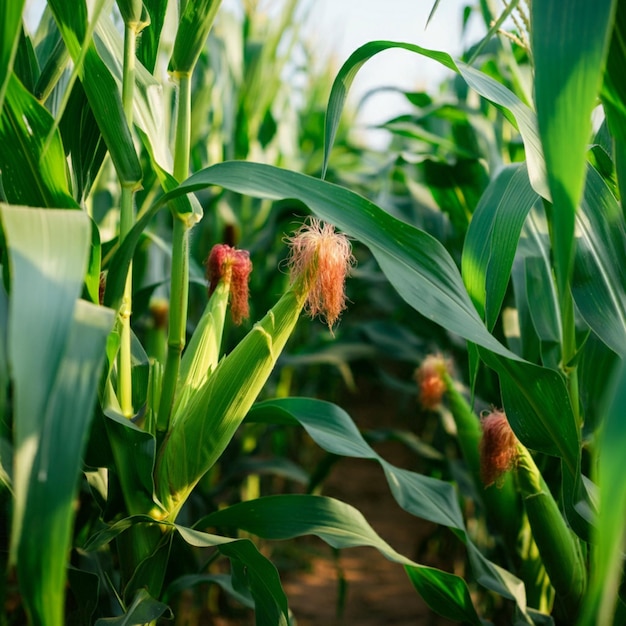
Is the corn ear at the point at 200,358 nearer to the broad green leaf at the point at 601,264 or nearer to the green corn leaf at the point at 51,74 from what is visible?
the green corn leaf at the point at 51,74

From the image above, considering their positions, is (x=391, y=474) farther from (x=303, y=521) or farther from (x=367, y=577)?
(x=367, y=577)

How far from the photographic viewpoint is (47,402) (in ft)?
1.56

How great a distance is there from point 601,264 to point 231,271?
0.49 metres

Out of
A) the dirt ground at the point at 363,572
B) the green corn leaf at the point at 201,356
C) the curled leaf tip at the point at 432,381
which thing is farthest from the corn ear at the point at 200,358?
the dirt ground at the point at 363,572

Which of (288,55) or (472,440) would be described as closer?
(472,440)

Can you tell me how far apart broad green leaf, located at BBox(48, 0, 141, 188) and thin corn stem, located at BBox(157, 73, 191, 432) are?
6cm

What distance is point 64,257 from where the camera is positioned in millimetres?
551

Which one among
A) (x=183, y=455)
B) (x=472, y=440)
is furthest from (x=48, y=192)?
(x=472, y=440)

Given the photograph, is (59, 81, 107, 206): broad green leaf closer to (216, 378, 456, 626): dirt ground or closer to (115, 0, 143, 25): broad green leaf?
(115, 0, 143, 25): broad green leaf

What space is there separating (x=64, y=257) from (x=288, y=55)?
1.57 m

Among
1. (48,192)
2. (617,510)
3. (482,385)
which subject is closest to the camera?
(617,510)

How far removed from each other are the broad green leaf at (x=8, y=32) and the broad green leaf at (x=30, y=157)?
0.11 m

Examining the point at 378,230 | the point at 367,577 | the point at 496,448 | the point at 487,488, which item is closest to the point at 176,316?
the point at 378,230

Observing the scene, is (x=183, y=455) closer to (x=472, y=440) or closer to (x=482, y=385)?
(x=472, y=440)
